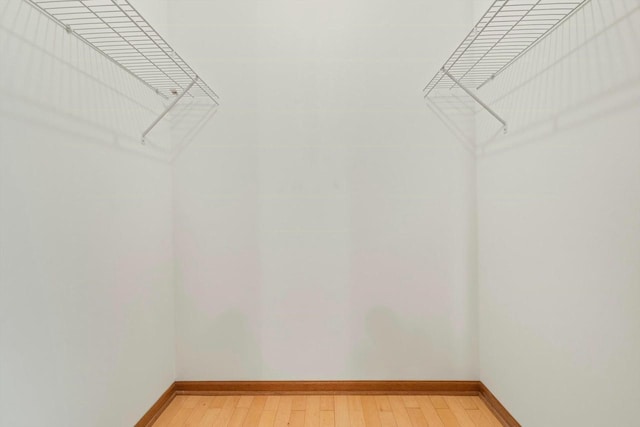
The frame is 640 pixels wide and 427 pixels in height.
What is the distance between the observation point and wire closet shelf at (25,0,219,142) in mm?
1251

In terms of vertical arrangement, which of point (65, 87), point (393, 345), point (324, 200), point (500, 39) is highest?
point (500, 39)

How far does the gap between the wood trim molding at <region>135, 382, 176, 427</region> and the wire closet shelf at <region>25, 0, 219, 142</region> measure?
1400mm

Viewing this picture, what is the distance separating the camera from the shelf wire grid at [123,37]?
4.09 ft

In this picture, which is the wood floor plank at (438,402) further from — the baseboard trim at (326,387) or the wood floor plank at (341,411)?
the wood floor plank at (341,411)

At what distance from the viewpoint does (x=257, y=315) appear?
2.14m

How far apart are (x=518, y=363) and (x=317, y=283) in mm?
1067

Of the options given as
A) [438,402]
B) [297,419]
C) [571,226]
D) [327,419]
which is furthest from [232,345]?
[571,226]

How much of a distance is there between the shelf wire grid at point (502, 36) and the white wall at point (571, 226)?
0.28ft

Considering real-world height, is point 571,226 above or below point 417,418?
above

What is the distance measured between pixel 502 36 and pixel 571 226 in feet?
2.66

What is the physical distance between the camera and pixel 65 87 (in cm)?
127

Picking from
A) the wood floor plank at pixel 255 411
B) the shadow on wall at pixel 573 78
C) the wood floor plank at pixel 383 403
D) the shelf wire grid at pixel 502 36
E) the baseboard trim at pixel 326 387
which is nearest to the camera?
the shadow on wall at pixel 573 78

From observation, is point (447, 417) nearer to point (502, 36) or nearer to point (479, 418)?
point (479, 418)

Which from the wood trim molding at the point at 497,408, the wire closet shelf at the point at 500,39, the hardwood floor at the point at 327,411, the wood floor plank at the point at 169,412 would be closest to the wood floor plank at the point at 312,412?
the hardwood floor at the point at 327,411
